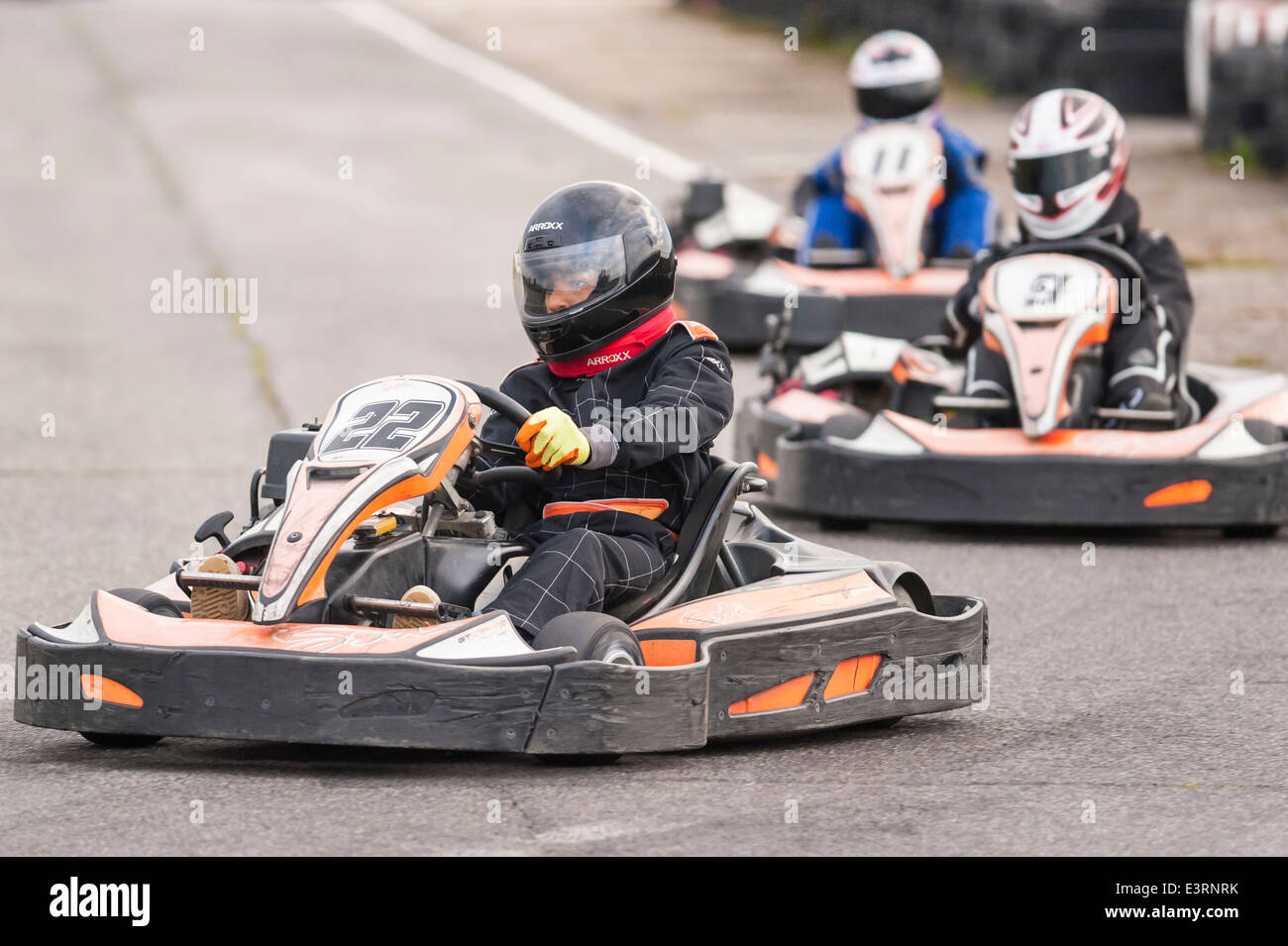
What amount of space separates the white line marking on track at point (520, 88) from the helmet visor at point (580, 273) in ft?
25.5

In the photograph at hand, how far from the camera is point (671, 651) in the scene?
201 inches

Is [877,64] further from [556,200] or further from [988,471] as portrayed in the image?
[556,200]

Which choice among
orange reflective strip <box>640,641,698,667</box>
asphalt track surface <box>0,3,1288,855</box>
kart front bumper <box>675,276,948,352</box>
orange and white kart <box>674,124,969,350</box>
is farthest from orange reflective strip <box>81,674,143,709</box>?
orange and white kart <box>674,124,969,350</box>

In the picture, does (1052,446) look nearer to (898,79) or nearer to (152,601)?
(152,601)

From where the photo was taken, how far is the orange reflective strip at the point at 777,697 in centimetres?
515

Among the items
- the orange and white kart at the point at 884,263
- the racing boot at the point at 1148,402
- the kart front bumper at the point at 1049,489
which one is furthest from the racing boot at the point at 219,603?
the orange and white kart at the point at 884,263

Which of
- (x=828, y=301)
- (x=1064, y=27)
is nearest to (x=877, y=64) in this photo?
(x=828, y=301)

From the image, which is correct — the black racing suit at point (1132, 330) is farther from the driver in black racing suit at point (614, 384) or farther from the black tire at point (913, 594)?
the driver in black racing suit at point (614, 384)

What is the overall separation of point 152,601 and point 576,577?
38.4 inches

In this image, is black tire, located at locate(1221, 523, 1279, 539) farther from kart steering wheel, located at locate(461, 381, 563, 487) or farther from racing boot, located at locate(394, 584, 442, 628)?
racing boot, located at locate(394, 584, 442, 628)

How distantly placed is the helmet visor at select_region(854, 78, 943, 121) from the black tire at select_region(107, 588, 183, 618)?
283 inches

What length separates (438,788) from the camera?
4.75 meters

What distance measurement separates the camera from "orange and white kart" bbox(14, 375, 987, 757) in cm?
471

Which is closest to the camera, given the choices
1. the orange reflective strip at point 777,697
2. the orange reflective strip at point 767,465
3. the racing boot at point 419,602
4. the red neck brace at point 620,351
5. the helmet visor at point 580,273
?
the racing boot at point 419,602
